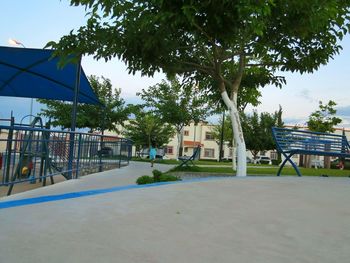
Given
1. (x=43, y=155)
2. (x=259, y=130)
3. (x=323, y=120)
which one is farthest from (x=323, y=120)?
(x=43, y=155)

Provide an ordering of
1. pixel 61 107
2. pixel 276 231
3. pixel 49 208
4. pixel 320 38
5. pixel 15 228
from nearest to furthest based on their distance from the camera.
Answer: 1. pixel 15 228
2. pixel 276 231
3. pixel 49 208
4. pixel 320 38
5. pixel 61 107

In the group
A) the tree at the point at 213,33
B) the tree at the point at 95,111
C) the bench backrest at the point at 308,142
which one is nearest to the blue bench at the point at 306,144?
the bench backrest at the point at 308,142

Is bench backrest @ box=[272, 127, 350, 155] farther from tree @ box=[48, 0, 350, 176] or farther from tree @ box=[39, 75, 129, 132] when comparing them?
tree @ box=[39, 75, 129, 132]

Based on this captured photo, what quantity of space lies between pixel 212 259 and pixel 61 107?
28.9 meters

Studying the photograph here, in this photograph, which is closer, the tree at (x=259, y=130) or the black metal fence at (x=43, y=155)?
the black metal fence at (x=43, y=155)

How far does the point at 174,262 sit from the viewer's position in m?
2.50

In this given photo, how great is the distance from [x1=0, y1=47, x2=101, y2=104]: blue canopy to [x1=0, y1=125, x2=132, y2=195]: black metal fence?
2.28 metres

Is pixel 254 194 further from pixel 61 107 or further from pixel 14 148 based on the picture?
pixel 61 107

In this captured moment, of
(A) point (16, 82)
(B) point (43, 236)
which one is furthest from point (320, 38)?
(A) point (16, 82)

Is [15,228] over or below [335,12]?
below

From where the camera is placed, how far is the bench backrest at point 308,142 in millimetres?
9574

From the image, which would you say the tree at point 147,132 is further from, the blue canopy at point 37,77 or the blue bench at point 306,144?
the blue bench at point 306,144

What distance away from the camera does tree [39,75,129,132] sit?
28.7 m

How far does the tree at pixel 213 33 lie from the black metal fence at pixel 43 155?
1.98 meters
